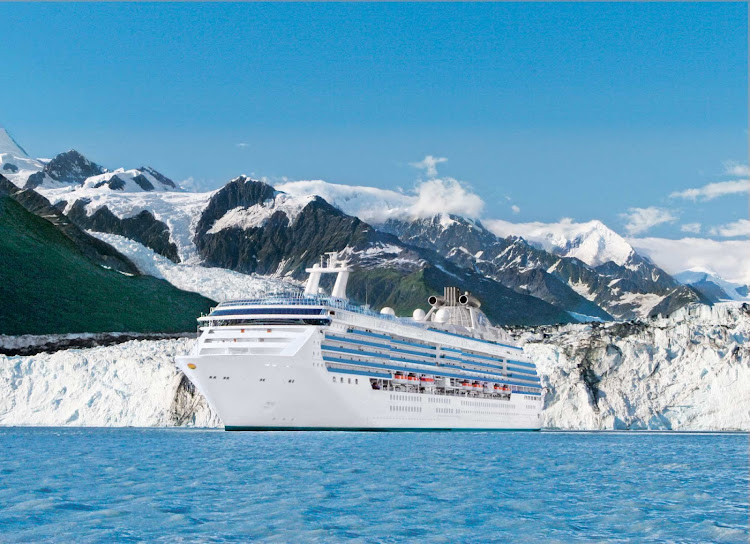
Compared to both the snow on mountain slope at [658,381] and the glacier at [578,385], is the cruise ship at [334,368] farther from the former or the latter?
the glacier at [578,385]

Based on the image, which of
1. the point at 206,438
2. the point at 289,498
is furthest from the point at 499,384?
the point at 289,498

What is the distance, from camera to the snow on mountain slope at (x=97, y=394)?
299ft

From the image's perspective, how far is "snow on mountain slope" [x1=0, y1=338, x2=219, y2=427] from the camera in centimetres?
9119

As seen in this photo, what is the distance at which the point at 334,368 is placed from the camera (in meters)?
73.4

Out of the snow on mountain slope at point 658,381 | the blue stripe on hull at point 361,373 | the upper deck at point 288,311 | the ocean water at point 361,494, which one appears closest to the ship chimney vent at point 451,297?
the snow on mountain slope at point 658,381

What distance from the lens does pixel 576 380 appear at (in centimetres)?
10006

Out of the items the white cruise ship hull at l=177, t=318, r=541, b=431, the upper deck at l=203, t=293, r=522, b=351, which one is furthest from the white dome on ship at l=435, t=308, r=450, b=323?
the white cruise ship hull at l=177, t=318, r=541, b=431

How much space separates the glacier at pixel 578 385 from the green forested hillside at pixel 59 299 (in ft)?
220

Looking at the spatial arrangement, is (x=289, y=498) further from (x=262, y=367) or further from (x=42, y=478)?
(x=262, y=367)

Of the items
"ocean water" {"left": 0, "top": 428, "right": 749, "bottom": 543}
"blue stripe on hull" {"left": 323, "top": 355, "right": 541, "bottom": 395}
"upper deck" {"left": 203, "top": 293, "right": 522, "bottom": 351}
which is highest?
"upper deck" {"left": 203, "top": 293, "right": 522, "bottom": 351}

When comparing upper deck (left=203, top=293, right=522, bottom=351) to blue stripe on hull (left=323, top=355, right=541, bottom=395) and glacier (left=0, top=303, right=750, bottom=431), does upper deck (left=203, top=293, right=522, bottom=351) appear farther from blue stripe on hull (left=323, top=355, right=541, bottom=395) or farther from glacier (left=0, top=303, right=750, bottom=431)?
glacier (left=0, top=303, right=750, bottom=431)

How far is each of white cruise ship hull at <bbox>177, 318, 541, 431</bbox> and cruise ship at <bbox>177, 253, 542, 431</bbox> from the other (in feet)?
0.24

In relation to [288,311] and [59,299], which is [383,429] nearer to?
[288,311]

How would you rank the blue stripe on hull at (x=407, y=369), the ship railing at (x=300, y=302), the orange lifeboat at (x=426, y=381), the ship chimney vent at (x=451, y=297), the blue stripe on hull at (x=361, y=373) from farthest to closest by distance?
the ship chimney vent at (x=451, y=297), the orange lifeboat at (x=426, y=381), the ship railing at (x=300, y=302), the blue stripe on hull at (x=407, y=369), the blue stripe on hull at (x=361, y=373)
